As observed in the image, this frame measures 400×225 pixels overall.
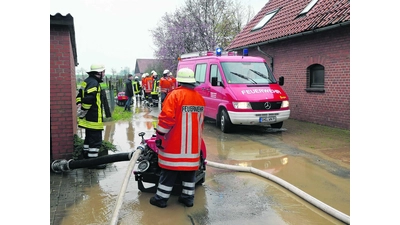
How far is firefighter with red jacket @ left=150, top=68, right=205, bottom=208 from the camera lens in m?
4.37

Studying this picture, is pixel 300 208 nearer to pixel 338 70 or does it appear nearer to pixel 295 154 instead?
pixel 295 154

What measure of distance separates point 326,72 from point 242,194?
783 centimetres

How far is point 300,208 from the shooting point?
15.1 ft

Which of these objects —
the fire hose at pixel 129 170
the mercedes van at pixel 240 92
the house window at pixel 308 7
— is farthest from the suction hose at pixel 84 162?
the house window at pixel 308 7

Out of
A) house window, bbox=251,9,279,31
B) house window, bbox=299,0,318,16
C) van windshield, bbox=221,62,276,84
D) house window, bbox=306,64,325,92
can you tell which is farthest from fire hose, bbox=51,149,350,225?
house window, bbox=251,9,279,31

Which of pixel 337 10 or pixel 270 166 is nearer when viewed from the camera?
pixel 270 166

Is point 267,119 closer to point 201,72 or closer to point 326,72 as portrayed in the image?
point 201,72

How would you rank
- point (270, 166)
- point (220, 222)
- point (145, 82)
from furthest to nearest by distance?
point (145, 82), point (270, 166), point (220, 222)

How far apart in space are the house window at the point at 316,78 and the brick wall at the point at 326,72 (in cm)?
14

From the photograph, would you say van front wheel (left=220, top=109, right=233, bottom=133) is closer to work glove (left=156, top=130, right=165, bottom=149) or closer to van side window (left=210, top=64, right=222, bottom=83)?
van side window (left=210, top=64, right=222, bottom=83)

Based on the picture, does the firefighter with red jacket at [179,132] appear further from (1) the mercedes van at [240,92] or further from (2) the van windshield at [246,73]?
(2) the van windshield at [246,73]

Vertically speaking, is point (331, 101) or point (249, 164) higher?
point (331, 101)

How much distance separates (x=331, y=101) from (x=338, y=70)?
989mm

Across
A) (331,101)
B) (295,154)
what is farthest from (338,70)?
(295,154)
